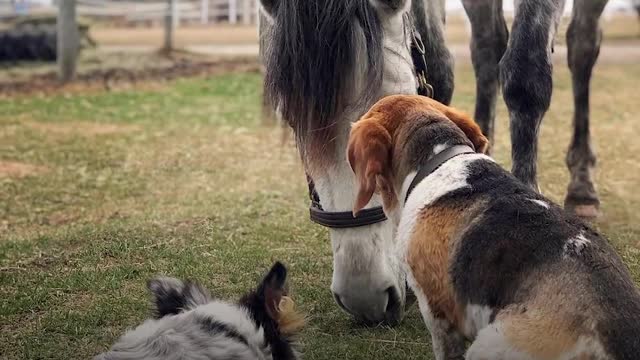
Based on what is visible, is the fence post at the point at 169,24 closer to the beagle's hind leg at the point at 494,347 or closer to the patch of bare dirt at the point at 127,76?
the patch of bare dirt at the point at 127,76

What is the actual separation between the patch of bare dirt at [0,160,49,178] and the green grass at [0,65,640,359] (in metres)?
0.10

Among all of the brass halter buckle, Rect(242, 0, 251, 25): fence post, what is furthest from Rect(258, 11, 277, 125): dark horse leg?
Rect(242, 0, 251, 25): fence post

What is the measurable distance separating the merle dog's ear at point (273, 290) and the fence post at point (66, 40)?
37.0ft

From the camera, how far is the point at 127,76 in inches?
560

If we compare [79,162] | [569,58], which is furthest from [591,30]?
[79,162]

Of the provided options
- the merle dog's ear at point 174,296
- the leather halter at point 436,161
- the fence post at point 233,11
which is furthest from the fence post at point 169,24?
the leather halter at point 436,161

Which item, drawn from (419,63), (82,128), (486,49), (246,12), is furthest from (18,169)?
(246,12)

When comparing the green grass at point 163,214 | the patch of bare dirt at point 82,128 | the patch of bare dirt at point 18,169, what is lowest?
the patch of bare dirt at point 82,128

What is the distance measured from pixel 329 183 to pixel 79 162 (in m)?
5.29

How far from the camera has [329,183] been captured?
285 cm

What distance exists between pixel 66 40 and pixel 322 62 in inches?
441

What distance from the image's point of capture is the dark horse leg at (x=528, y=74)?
3.53m

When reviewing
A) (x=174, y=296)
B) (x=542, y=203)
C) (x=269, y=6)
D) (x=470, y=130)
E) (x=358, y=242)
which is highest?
(x=269, y=6)

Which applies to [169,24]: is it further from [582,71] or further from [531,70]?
[531,70]
